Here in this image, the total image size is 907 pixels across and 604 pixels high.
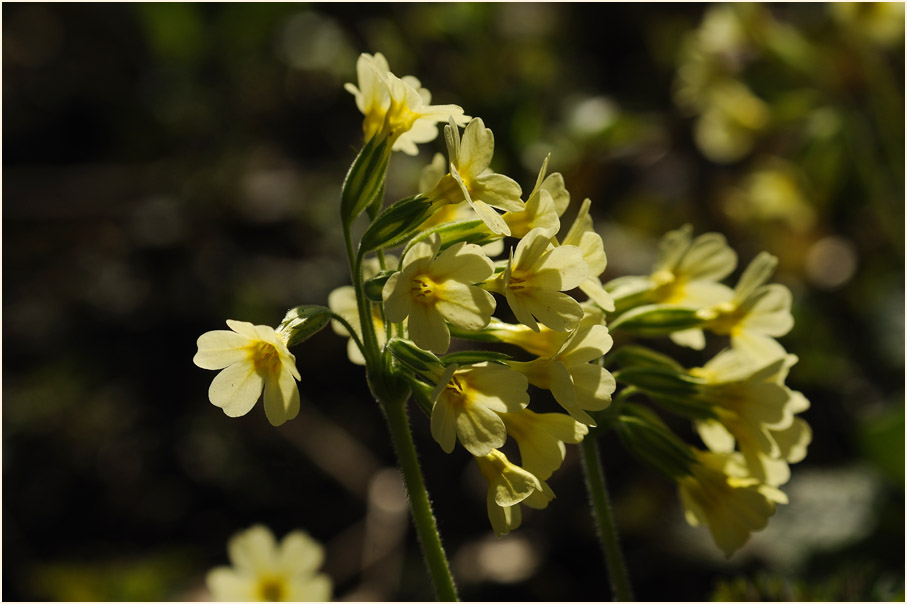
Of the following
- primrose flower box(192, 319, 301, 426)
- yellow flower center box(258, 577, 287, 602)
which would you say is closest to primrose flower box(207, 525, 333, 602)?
yellow flower center box(258, 577, 287, 602)

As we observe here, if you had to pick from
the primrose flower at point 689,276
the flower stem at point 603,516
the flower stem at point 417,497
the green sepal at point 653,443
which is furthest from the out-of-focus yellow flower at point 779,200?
the flower stem at point 417,497

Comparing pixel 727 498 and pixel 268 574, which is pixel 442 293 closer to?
pixel 727 498

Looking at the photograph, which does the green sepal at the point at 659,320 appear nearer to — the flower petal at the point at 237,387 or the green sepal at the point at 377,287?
the green sepal at the point at 377,287

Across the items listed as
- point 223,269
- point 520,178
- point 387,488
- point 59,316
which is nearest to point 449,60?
point 520,178

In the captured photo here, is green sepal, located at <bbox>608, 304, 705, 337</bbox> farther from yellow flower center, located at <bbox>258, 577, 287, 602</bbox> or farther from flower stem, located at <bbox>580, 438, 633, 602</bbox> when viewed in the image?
yellow flower center, located at <bbox>258, 577, 287, 602</bbox>

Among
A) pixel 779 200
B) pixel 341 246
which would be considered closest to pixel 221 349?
pixel 341 246

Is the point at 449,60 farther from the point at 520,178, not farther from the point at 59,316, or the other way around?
the point at 59,316
